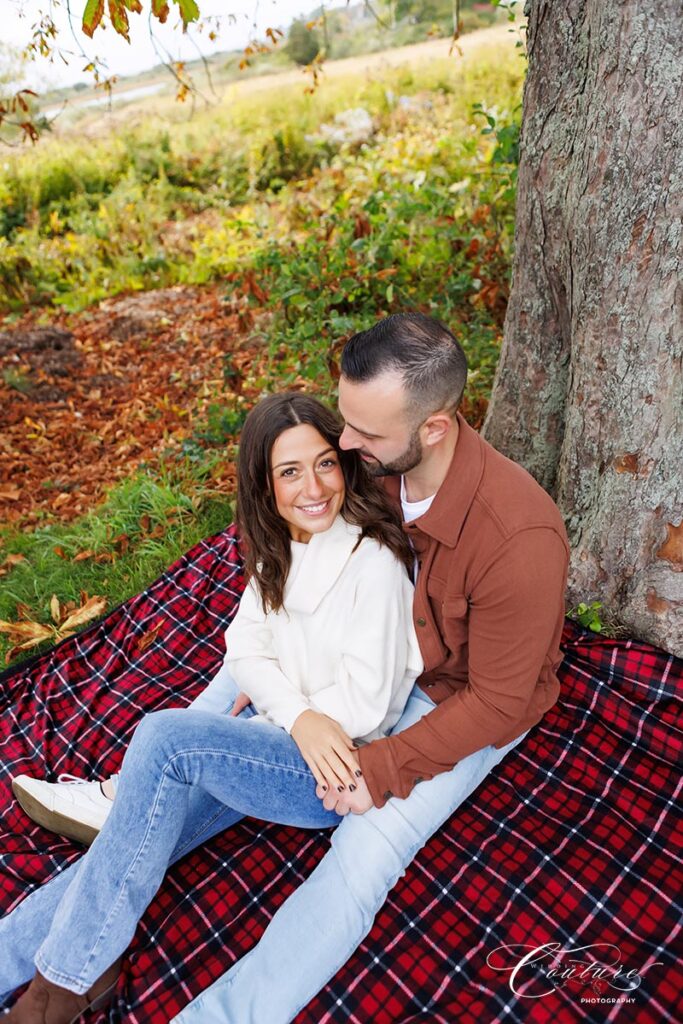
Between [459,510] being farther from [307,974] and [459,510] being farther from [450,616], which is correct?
[307,974]

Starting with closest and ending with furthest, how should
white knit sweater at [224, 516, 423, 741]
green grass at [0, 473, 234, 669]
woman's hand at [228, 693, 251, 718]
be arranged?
white knit sweater at [224, 516, 423, 741]
woman's hand at [228, 693, 251, 718]
green grass at [0, 473, 234, 669]

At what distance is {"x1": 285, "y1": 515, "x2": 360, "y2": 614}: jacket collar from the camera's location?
259cm

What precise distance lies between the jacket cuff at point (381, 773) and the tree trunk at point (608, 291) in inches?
57.0

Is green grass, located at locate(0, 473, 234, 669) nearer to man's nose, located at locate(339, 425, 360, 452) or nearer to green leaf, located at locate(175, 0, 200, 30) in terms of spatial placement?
man's nose, located at locate(339, 425, 360, 452)

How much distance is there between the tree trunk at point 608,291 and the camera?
275 centimetres

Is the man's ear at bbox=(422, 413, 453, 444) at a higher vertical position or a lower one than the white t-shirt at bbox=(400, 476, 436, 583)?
higher

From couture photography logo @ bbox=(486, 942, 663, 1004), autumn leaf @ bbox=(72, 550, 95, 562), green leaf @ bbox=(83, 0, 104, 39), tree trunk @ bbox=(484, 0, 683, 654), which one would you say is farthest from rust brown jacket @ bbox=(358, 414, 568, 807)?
autumn leaf @ bbox=(72, 550, 95, 562)

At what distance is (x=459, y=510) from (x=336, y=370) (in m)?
3.51

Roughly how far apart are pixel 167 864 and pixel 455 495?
1.44 meters

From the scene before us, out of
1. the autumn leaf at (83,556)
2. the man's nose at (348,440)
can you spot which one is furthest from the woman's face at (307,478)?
the autumn leaf at (83,556)

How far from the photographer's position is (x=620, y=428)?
322 cm

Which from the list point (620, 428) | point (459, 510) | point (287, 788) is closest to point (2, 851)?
point (287, 788)

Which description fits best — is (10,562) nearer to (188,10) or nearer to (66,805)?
Answer: (66,805)

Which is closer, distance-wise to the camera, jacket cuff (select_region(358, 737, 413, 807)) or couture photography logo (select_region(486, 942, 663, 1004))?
couture photography logo (select_region(486, 942, 663, 1004))
